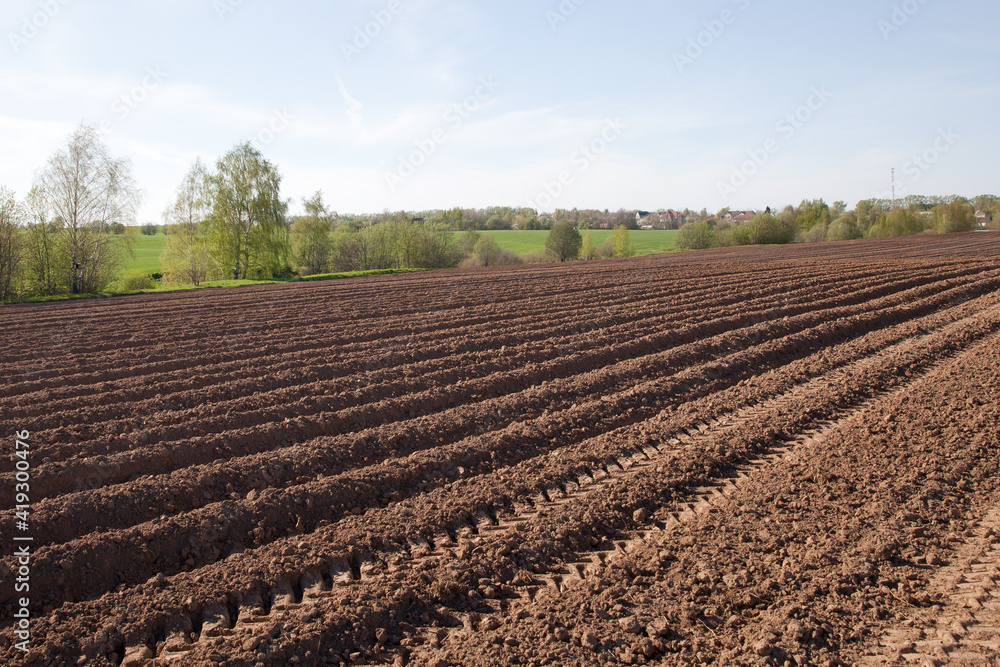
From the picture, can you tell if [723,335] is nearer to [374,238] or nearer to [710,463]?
[710,463]

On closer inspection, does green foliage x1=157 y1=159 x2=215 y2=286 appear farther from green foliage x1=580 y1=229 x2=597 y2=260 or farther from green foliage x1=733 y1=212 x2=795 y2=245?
green foliage x1=733 y1=212 x2=795 y2=245

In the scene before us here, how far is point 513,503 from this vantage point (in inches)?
220

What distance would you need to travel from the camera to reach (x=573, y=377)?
9.55 m

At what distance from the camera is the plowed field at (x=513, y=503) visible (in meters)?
3.88

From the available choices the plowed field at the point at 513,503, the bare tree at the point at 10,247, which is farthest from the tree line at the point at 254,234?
the plowed field at the point at 513,503

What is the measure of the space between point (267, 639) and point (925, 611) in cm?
423

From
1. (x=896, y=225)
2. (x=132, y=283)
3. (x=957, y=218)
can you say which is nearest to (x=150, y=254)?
(x=132, y=283)

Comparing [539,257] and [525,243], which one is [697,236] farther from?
[525,243]

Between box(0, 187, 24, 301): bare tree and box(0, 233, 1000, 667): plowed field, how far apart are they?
1738 centimetres

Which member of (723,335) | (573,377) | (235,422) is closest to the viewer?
(235,422)

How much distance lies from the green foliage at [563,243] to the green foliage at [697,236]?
51.4ft

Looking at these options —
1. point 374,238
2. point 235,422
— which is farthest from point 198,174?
point 235,422

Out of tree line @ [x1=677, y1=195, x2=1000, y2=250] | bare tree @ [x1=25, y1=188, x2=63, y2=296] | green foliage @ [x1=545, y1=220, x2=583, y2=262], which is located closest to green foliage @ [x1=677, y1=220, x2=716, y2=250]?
tree line @ [x1=677, y1=195, x2=1000, y2=250]

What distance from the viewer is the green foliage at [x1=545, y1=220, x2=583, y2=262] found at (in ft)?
202
